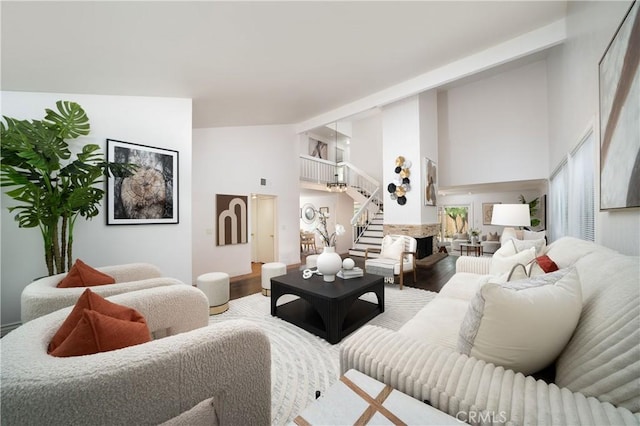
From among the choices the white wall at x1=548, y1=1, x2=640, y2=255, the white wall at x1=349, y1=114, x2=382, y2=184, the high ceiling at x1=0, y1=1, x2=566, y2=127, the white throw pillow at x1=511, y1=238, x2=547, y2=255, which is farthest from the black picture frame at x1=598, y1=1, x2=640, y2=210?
the white wall at x1=349, y1=114, x2=382, y2=184

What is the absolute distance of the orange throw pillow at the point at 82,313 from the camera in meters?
0.87

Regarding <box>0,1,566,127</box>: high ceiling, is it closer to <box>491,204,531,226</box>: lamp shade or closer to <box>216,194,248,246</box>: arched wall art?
<box>216,194,248,246</box>: arched wall art

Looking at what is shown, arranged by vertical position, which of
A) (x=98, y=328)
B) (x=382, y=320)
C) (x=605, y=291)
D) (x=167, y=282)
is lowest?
(x=382, y=320)

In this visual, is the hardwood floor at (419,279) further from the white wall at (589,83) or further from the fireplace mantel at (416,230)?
the white wall at (589,83)

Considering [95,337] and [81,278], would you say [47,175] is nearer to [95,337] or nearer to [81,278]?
[81,278]

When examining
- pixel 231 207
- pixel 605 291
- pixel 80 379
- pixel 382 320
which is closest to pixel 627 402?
pixel 605 291

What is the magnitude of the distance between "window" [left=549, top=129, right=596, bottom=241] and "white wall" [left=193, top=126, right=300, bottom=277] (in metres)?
4.98

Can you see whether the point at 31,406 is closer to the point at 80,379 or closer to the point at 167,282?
the point at 80,379

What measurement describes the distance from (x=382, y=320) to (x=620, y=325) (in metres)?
2.13

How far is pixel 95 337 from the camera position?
2.76 ft

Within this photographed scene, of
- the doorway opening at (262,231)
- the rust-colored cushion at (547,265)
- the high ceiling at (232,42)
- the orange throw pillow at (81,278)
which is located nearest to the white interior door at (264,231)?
the doorway opening at (262,231)

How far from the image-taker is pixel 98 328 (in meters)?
0.85

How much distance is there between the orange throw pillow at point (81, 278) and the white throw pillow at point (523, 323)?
250 centimetres

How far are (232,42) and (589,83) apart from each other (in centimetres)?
347
